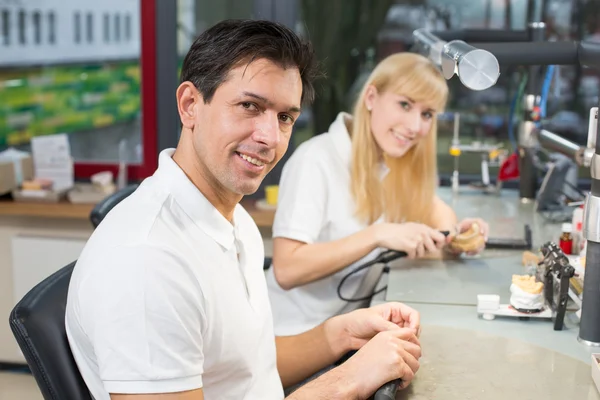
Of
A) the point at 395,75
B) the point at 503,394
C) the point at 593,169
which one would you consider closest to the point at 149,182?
the point at 503,394

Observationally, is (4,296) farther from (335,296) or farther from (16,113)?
(335,296)

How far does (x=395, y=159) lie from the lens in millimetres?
2416

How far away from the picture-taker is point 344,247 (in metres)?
2.08

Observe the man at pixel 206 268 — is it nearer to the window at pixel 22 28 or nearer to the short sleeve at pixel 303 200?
the short sleeve at pixel 303 200

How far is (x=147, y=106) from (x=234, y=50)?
2371 mm

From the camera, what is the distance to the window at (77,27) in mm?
3564

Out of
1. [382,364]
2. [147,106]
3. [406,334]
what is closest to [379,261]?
[406,334]

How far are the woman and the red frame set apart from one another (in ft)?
4.67

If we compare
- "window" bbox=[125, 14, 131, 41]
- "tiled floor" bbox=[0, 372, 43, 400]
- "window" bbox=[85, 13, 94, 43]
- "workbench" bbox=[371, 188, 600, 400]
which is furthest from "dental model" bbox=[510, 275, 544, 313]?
"window" bbox=[85, 13, 94, 43]

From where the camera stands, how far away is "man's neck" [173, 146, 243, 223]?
1329 millimetres

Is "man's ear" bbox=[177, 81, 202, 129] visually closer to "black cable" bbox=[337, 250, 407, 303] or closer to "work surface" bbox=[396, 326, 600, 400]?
"work surface" bbox=[396, 326, 600, 400]

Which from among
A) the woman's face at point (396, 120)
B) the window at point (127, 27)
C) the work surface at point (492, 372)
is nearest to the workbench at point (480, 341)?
the work surface at point (492, 372)

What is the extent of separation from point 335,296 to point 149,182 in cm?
102

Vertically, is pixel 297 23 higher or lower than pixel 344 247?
higher
